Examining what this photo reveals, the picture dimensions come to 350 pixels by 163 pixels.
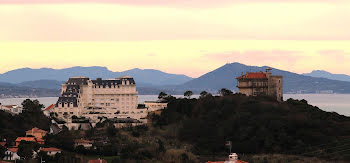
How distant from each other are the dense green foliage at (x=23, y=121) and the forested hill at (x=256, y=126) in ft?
48.9

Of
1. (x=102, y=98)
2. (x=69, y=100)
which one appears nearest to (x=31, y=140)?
(x=69, y=100)

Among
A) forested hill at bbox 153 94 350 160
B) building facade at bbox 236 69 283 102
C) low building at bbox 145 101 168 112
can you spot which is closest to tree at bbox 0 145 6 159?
forested hill at bbox 153 94 350 160

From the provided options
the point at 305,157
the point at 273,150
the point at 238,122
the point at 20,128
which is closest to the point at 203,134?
the point at 238,122

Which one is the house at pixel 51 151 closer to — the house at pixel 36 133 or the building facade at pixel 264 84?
the house at pixel 36 133

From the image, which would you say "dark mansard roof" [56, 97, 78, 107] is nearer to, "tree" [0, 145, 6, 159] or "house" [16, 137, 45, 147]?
"house" [16, 137, 45, 147]

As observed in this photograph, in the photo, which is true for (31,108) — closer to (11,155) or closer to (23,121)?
(23,121)

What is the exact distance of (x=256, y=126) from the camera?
3157 inches

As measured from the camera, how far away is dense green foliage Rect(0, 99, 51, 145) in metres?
72.9

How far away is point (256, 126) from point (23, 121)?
27062 mm

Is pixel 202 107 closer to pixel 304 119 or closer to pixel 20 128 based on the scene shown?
pixel 304 119

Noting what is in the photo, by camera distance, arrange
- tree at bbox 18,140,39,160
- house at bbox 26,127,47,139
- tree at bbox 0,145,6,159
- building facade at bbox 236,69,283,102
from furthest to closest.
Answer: building facade at bbox 236,69,283,102 → house at bbox 26,127,47,139 → tree at bbox 18,140,39,160 → tree at bbox 0,145,6,159

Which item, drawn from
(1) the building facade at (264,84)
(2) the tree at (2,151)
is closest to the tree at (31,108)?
(2) the tree at (2,151)

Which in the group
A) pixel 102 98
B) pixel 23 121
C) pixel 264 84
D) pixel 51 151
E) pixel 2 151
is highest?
pixel 264 84

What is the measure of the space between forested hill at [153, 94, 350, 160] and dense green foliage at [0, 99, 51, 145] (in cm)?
1492
